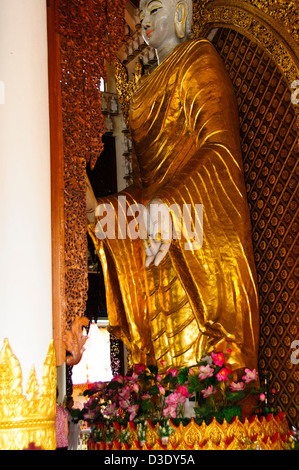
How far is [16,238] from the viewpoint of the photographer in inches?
80.0

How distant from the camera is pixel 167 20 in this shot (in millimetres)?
3680

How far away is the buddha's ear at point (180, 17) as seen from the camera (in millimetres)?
3682

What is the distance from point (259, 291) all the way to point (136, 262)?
0.72m

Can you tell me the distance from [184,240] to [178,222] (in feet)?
0.37

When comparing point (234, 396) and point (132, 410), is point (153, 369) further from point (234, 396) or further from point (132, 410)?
point (234, 396)

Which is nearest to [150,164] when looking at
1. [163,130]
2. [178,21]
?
[163,130]

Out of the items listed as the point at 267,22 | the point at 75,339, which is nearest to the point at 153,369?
the point at 75,339

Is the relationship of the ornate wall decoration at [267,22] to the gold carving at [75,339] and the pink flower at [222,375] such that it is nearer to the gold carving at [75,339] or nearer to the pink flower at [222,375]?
the pink flower at [222,375]

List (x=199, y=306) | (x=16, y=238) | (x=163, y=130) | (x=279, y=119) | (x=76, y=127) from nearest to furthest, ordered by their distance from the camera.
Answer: (x=16, y=238), (x=76, y=127), (x=199, y=306), (x=279, y=119), (x=163, y=130)

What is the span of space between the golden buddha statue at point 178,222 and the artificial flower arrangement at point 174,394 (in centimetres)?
16

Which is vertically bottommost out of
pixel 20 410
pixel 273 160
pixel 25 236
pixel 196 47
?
pixel 20 410

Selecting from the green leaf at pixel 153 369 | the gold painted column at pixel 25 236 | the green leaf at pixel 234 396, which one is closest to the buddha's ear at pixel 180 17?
the gold painted column at pixel 25 236

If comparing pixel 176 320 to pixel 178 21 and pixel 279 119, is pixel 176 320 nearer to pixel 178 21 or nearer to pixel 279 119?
pixel 279 119

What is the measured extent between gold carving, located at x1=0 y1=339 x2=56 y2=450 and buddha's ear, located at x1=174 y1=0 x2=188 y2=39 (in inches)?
95.9
